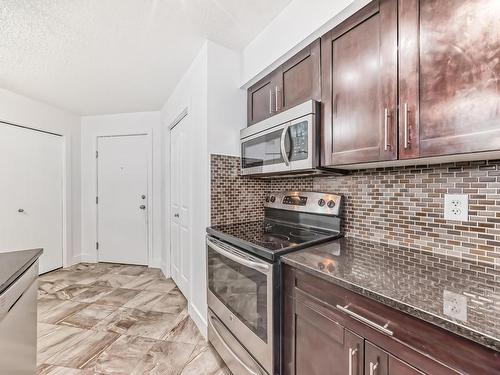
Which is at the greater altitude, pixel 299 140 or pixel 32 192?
pixel 299 140

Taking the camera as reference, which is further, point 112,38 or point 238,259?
point 112,38

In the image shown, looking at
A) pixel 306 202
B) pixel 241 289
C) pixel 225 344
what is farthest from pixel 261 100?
pixel 225 344

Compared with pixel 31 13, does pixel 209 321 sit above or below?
below

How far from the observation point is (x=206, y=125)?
1874 millimetres

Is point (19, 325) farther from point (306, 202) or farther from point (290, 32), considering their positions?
point (290, 32)

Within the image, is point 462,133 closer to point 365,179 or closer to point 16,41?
point 365,179

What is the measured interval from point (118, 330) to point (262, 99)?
2248 millimetres

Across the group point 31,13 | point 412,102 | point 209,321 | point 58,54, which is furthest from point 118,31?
point 209,321

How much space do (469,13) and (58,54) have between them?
2.70 metres

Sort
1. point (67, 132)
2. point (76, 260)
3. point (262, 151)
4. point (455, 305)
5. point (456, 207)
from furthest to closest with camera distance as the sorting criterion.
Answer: point (76, 260) < point (67, 132) < point (262, 151) < point (456, 207) < point (455, 305)

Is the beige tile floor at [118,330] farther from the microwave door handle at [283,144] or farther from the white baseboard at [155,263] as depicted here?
the microwave door handle at [283,144]

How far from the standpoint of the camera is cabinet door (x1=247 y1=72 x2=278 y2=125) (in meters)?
1.76

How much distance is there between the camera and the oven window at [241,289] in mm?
1259

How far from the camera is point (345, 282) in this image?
0.87m
